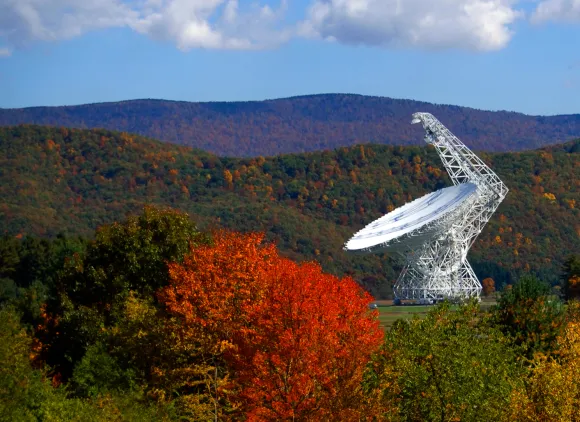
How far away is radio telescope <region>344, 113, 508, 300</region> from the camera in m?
84.6

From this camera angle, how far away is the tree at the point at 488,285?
404 ft

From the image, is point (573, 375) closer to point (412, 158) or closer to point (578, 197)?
point (578, 197)

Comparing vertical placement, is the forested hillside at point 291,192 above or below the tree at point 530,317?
below

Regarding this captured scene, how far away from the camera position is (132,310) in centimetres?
4369

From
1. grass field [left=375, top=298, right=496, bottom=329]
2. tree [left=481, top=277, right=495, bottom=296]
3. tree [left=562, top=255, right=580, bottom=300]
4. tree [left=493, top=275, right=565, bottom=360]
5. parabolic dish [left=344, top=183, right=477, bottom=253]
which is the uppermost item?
tree [left=493, top=275, right=565, bottom=360]

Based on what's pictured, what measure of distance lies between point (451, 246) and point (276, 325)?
202ft

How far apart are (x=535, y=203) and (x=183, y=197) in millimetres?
52897

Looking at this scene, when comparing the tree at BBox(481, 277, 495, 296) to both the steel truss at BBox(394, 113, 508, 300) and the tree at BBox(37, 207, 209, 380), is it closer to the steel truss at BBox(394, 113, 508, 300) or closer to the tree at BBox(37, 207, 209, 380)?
the steel truss at BBox(394, 113, 508, 300)

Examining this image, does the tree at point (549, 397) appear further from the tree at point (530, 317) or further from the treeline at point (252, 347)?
the tree at point (530, 317)

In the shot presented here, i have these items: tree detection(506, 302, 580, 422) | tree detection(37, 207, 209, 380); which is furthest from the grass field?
tree detection(506, 302, 580, 422)

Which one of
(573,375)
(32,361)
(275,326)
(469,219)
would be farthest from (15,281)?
(573,375)

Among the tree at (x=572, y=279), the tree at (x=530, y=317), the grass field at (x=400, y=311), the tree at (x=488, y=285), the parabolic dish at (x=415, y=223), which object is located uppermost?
the tree at (x=530, y=317)

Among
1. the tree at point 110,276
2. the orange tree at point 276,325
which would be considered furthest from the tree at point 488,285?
the orange tree at point 276,325

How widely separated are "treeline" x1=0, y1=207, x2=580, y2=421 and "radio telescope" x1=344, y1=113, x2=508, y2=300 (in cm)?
3530
